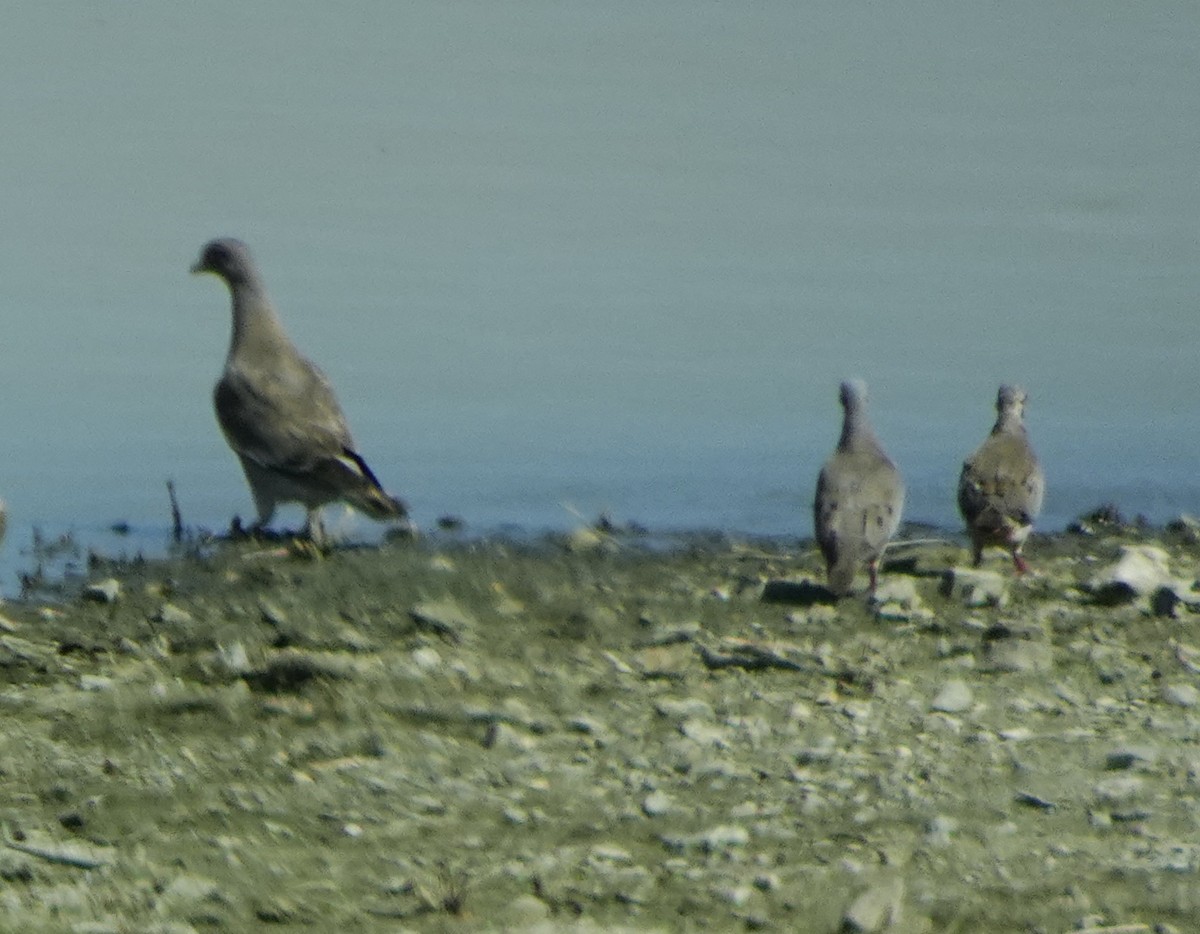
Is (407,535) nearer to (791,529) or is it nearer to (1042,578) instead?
(791,529)

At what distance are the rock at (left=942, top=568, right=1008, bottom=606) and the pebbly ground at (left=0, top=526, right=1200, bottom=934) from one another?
1cm

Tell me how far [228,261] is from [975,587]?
5580mm

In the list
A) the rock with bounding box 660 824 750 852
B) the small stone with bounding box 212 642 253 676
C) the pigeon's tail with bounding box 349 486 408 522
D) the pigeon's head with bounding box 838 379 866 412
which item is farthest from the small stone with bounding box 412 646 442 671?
the pigeon's head with bounding box 838 379 866 412

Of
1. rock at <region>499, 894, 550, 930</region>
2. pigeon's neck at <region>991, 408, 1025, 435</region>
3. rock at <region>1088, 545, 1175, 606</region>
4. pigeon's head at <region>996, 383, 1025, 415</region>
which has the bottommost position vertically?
rock at <region>499, 894, 550, 930</region>

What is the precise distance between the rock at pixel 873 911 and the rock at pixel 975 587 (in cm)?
336

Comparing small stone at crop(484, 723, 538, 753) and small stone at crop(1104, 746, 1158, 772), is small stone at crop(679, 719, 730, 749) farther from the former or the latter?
small stone at crop(1104, 746, 1158, 772)

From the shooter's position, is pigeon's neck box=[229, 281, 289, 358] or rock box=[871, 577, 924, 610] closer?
rock box=[871, 577, 924, 610]

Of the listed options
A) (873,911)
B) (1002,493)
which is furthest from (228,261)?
(873,911)

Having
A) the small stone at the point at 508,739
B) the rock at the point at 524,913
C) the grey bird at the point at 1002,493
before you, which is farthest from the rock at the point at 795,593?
the rock at the point at 524,913

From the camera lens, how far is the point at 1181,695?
23.9 ft

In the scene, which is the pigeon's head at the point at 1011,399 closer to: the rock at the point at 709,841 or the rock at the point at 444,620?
the rock at the point at 444,620

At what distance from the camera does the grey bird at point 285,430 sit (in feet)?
35.7

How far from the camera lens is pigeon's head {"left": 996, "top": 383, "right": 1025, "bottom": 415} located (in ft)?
37.7

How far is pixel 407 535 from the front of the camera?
10.8 metres
